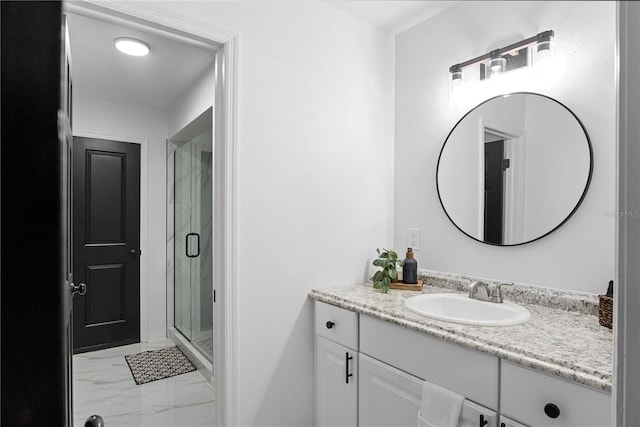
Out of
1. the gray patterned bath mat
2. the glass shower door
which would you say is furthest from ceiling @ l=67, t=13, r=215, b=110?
the gray patterned bath mat

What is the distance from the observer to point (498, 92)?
1504 millimetres

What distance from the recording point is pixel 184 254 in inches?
129

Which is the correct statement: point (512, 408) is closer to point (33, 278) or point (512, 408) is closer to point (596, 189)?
point (596, 189)

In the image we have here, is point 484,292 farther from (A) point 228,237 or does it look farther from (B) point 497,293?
(A) point 228,237

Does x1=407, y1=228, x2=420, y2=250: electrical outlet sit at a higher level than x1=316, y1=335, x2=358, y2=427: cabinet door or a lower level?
higher

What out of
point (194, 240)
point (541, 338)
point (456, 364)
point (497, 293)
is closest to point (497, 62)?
point (497, 293)

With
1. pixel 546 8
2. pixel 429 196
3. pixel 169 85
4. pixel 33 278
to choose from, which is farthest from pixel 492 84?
pixel 169 85

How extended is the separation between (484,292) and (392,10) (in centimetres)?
135

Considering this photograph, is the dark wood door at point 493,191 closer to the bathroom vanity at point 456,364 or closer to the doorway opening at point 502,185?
the doorway opening at point 502,185

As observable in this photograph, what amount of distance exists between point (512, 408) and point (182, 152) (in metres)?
3.04

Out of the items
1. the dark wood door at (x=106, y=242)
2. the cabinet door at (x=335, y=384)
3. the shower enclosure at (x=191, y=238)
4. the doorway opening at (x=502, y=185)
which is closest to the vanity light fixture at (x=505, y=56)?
the doorway opening at (x=502, y=185)

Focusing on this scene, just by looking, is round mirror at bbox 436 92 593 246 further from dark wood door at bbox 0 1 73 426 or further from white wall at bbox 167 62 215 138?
white wall at bbox 167 62 215 138

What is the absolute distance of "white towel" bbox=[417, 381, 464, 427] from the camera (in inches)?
42.8

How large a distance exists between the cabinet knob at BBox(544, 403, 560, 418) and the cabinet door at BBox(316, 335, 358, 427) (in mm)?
697
